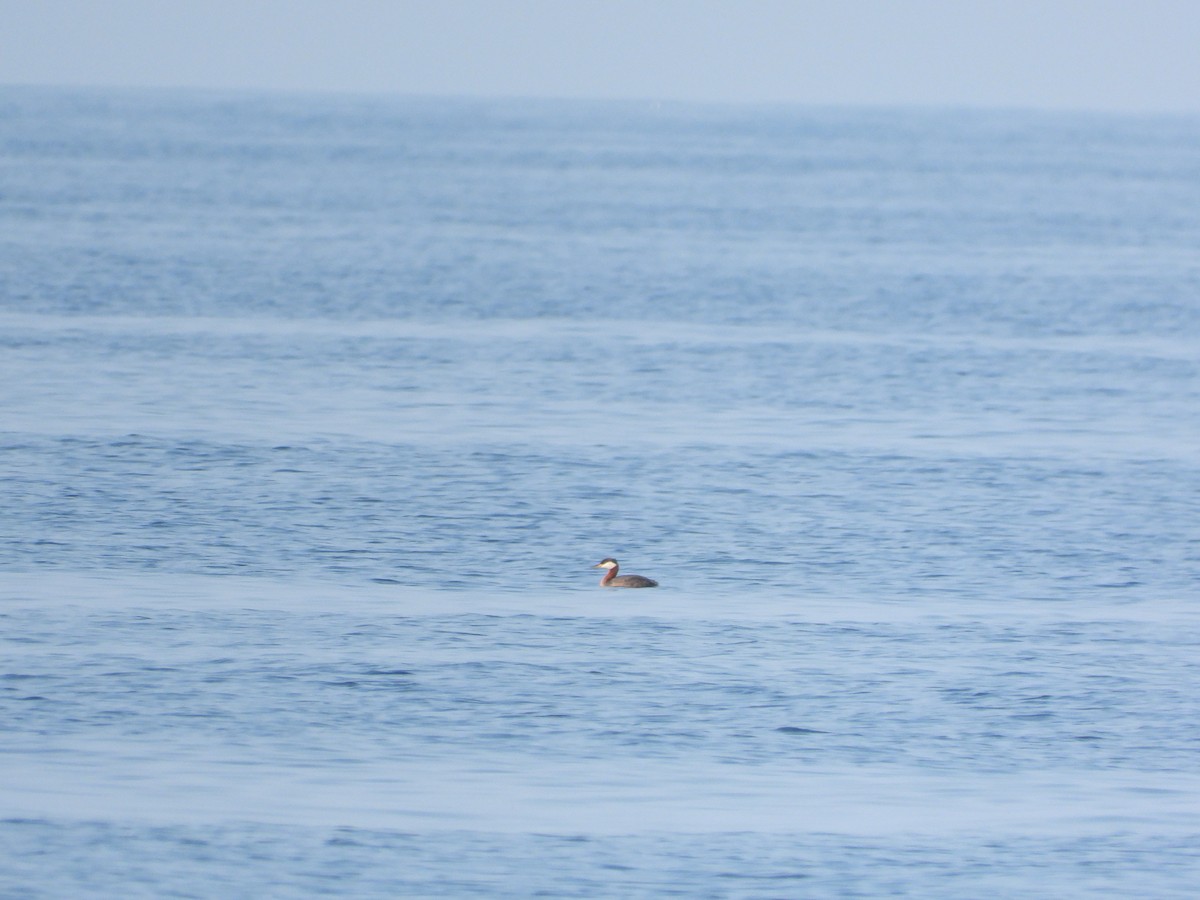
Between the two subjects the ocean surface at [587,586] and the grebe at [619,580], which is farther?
the grebe at [619,580]

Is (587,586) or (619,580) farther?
(587,586)

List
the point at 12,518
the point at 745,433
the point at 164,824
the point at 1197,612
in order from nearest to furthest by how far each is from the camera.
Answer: the point at 164,824
the point at 1197,612
the point at 12,518
the point at 745,433

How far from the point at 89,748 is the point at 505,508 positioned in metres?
8.17

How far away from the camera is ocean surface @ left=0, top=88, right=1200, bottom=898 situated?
44.0 feet

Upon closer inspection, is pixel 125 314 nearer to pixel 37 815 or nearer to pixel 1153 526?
pixel 1153 526

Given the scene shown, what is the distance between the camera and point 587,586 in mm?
19328

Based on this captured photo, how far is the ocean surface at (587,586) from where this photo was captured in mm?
13414

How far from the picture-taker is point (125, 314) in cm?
3653

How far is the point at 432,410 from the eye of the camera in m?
28.3

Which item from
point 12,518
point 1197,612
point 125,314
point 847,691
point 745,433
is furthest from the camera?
point 125,314

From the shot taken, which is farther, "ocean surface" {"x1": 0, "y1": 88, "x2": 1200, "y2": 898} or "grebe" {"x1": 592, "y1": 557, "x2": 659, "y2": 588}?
"grebe" {"x1": 592, "y1": 557, "x2": 659, "y2": 588}

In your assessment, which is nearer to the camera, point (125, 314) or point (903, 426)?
point (903, 426)

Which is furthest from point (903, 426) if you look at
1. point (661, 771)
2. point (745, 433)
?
point (661, 771)

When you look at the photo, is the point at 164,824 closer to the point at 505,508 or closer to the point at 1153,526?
the point at 505,508
